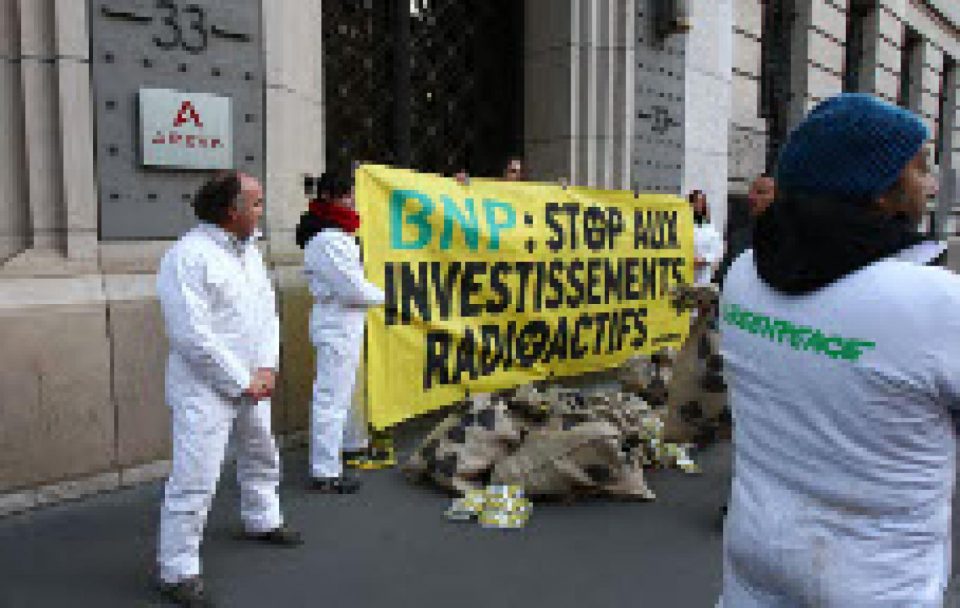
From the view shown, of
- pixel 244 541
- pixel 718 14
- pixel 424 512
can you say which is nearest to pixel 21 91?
pixel 244 541

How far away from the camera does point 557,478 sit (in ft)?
13.8

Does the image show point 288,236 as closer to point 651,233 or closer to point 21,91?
point 21,91

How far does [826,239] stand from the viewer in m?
1.30

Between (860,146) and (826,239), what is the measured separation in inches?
6.5

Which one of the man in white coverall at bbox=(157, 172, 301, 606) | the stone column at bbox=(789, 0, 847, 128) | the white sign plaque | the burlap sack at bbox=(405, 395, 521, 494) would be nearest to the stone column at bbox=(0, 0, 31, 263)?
the white sign plaque

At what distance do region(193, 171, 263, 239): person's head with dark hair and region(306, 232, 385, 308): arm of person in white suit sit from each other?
109 cm

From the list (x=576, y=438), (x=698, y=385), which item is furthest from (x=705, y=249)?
(x=576, y=438)

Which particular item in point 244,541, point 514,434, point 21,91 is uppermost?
point 21,91

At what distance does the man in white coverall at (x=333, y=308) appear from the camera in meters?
4.38

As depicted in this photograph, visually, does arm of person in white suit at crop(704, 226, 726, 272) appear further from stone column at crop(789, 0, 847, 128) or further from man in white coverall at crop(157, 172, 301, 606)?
man in white coverall at crop(157, 172, 301, 606)

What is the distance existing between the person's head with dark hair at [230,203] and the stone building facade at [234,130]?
4.73 feet

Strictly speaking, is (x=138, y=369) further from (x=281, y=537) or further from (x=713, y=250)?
(x=713, y=250)

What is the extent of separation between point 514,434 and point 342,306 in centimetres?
125

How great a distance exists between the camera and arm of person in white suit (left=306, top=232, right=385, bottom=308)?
436cm
